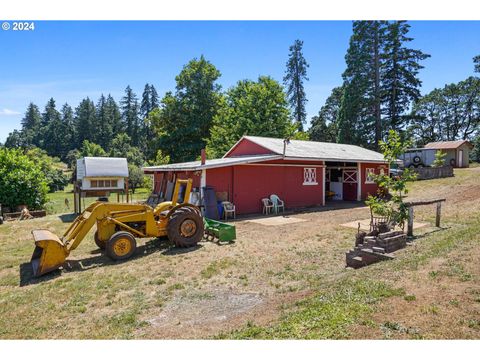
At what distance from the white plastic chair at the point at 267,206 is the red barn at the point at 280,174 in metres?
0.26

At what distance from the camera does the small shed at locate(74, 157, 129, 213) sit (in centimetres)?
1708

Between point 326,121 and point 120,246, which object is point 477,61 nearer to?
point 326,121

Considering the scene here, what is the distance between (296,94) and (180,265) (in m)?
43.3

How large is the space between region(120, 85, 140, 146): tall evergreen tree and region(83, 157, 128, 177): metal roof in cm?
6134

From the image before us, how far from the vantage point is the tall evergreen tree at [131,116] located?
7819cm

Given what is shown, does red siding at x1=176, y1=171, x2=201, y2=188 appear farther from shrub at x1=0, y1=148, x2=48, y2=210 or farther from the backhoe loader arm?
shrub at x1=0, y1=148, x2=48, y2=210

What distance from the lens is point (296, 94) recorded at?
47.2 m

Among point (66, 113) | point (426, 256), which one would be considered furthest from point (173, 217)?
point (66, 113)

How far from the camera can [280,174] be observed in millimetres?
16562

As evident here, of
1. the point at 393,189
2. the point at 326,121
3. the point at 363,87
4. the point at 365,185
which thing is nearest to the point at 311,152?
the point at 365,185

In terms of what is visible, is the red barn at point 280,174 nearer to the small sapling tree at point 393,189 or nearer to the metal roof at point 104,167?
the metal roof at point 104,167

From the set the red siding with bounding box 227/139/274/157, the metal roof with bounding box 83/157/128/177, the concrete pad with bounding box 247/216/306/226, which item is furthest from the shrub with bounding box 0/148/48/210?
the concrete pad with bounding box 247/216/306/226

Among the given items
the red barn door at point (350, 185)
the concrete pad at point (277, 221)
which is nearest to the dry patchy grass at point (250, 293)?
the concrete pad at point (277, 221)

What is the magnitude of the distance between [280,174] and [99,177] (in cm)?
984
